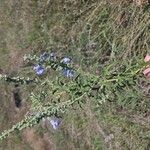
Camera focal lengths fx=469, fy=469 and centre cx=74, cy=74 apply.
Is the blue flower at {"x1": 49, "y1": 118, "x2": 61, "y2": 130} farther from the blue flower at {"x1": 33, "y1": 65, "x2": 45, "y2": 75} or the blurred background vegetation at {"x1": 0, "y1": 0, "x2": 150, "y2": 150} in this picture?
the blue flower at {"x1": 33, "y1": 65, "x2": 45, "y2": 75}

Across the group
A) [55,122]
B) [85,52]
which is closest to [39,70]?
[55,122]

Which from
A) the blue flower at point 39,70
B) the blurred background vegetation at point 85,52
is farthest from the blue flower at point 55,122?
the blue flower at point 39,70

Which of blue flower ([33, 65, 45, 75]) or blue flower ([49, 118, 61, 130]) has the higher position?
blue flower ([33, 65, 45, 75])

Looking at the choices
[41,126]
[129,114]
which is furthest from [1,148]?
[129,114]

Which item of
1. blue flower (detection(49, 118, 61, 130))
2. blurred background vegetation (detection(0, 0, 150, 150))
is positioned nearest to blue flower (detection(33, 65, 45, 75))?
blurred background vegetation (detection(0, 0, 150, 150))

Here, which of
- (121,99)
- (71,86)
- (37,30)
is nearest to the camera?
(71,86)

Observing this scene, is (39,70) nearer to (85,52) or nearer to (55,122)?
(55,122)

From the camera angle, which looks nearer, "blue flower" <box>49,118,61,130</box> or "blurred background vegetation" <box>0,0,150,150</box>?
"blurred background vegetation" <box>0,0,150,150</box>

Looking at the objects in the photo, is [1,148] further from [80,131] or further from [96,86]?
[96,86]

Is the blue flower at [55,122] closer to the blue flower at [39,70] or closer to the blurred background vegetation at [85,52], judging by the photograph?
the blurred background vegetation at [85,52]
